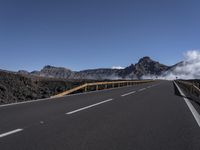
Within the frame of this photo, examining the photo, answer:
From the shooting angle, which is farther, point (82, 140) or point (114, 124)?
point (114, 124)

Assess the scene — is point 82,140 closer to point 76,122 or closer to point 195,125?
point 76,122

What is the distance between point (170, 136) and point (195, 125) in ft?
6.52

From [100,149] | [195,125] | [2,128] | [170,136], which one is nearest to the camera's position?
[100,149]

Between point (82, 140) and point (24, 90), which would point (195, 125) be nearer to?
point (82, 140)

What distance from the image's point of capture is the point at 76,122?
9.49 metres

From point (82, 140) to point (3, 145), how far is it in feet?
5.20

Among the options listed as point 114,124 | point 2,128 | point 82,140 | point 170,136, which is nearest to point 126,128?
point 114,124

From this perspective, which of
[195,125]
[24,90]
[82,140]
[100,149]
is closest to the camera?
[100,149]

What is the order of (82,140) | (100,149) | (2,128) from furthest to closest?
(2,128), (82,140), (100,149)

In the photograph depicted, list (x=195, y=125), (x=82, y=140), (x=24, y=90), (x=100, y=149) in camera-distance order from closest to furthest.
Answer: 1. (x=100, y=149)
2. (x=82, y=140)
3. (x=195, y=125)
4. (x=24, y=90)

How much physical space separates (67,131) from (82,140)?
1.10 metres

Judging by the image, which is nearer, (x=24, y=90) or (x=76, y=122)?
(x=76, y=122)

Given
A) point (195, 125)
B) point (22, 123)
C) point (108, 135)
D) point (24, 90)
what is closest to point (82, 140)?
point (108, 135)

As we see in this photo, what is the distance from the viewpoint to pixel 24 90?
88.1 ft
